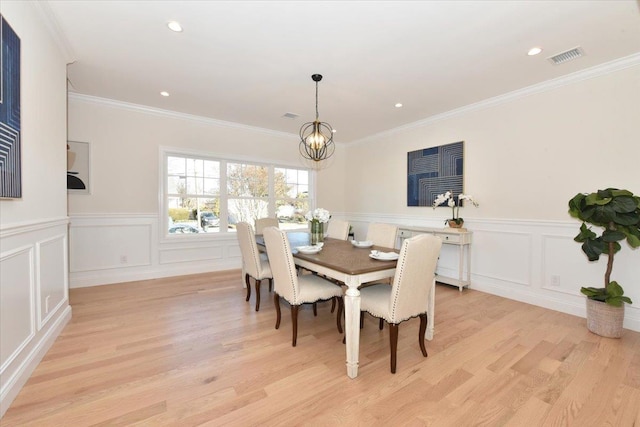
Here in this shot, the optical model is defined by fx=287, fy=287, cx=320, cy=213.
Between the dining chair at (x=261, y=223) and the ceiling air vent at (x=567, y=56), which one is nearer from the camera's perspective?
the ceiling air vent at (x=567, y=56)

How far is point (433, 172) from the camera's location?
4539mm

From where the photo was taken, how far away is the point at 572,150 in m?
3.13

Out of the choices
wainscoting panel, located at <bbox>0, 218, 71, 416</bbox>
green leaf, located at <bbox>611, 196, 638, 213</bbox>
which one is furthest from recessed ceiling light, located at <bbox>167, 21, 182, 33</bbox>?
green leaf, located at <bbox>611, 196, 638, 213</bbox>

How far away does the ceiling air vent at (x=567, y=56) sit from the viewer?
8.68ft

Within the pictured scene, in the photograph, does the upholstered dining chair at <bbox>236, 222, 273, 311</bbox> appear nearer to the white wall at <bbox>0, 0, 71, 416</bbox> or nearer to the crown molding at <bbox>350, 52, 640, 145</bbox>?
the white wall at <bbox>0, 0, 71, 416</bbox>

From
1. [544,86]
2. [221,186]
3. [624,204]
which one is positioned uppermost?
[544,86]

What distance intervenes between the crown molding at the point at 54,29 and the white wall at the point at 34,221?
0.02m

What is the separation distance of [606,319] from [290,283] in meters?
2.80

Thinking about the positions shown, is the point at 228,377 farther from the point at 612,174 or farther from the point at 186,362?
the point at 612,174

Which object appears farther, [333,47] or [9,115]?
[333,47]

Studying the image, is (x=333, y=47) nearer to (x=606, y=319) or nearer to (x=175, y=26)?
(x=175, y=26)

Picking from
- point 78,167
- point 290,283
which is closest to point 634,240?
point 290,283

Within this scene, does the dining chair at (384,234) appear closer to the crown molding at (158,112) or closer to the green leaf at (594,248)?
the green leaf at (594,248)

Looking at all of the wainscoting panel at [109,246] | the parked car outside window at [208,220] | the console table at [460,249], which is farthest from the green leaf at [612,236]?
the wainscoting panel at [109,246]
